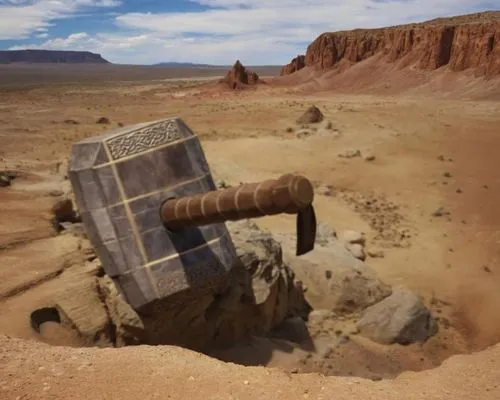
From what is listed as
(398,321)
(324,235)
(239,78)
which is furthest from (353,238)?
(239,78)

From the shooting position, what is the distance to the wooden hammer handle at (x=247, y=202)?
472 cm

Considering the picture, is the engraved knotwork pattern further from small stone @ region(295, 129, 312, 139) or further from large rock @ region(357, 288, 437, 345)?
small stone @ region(295, 129, 312, 139)

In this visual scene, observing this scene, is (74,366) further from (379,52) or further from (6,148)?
(379,52)

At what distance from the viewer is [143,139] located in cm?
689

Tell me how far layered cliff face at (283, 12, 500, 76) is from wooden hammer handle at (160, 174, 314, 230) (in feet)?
123

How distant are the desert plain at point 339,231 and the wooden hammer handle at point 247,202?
1.51 m

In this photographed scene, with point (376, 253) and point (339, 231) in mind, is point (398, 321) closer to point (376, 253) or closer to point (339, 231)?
point (376, 253)

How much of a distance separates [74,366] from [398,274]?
7.88 m

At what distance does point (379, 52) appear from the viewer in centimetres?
5100

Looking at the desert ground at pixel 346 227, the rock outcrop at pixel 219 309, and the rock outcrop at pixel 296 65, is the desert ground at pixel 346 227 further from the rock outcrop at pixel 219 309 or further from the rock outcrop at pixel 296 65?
the rock outcrop at pixel 296 65

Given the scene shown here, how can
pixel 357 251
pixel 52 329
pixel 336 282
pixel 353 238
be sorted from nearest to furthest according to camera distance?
pixel 52 329
pixel 336 282
pixel 357 251
pixel 353 238

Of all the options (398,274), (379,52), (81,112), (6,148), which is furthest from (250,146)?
(379,52)

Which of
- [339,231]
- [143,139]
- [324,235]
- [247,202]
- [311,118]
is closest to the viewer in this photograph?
[247,202]

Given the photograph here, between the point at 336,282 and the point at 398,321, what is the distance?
4.25ft
